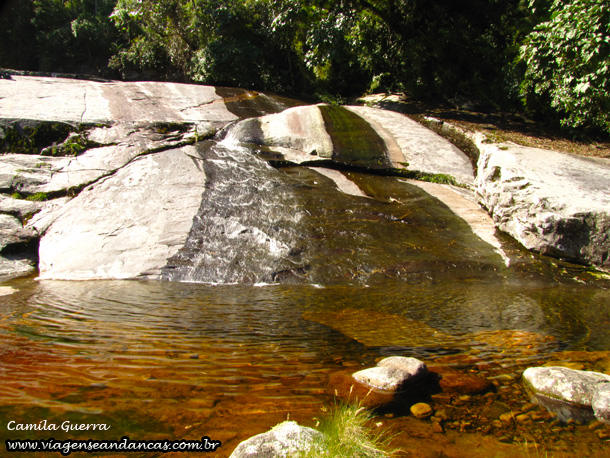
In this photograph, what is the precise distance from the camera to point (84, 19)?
1975cm

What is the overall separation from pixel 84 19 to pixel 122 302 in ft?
71.5

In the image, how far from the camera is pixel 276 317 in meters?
Result: 3.34

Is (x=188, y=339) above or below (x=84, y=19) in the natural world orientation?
below

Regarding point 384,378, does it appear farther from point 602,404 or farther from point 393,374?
point 602,404

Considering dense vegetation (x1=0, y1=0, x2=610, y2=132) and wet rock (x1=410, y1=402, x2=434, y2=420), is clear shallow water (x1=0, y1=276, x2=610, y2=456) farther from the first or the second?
dense vegetation (x1=0, y1=0, x2=610, y2=132)

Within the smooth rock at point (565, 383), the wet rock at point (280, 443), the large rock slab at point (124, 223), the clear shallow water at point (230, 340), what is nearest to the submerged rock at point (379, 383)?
the clear shallow water at point (230, 340)

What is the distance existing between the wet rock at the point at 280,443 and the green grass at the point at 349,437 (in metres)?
0.03

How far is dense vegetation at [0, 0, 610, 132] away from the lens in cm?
766

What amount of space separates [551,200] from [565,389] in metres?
3.69

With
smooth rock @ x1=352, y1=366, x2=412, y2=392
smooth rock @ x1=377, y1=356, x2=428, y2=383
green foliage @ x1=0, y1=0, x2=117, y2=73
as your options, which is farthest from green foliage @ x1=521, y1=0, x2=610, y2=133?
green foliage @ x1=0, y1=0, x2=117, y2=73

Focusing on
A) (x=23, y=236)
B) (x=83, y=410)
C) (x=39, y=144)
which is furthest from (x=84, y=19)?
(x=83, y=410)

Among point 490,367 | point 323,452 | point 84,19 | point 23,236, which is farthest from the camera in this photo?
point 84,19

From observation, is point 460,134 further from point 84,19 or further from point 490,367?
point 84,19

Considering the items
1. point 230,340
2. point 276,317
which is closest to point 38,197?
point 276,317
